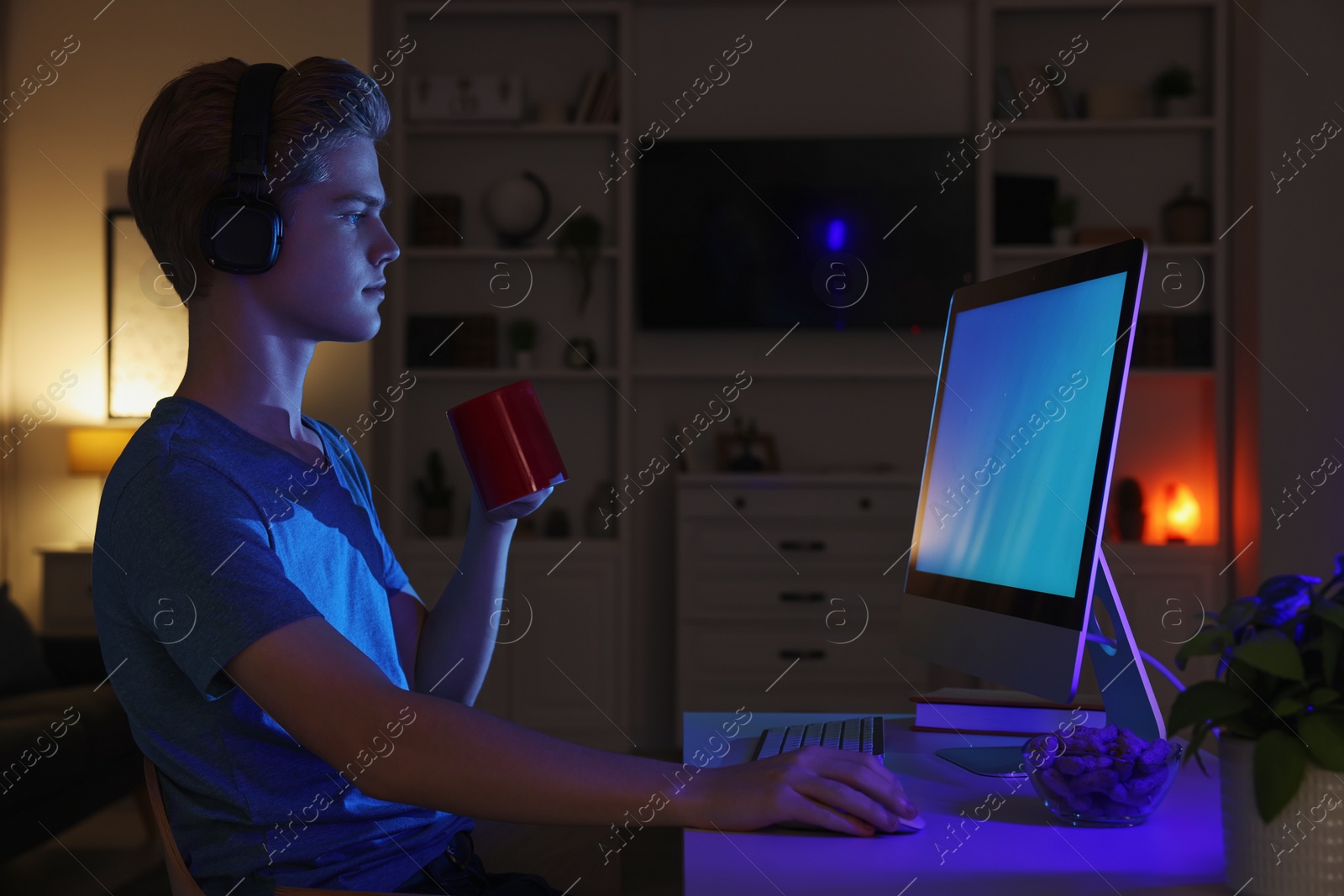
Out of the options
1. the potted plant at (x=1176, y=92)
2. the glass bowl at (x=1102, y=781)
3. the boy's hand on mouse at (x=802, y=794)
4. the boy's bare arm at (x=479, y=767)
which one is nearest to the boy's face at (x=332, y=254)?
the boy's bare arm at (x=479, y=767)

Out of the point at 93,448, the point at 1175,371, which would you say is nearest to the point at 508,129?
the point at 93,448

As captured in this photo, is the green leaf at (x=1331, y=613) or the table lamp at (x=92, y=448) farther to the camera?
the table lamp at (x=92, y=448)

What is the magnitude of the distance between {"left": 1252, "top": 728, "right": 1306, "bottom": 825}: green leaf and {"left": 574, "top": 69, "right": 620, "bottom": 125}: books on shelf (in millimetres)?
3559

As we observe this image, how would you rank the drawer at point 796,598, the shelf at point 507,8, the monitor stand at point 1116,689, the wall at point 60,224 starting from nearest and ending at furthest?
1. the monitor stand at point 1116,689
2. the drawer at point 796,598
3. the wall at point 60,224
4. the shelf at point 507,8

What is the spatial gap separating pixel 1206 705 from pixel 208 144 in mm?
953

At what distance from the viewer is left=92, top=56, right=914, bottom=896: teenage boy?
0.73m

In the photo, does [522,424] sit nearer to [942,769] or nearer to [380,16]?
[942,769]

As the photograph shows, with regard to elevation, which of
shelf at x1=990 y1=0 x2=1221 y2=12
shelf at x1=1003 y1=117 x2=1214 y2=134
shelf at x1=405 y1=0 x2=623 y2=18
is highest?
shelf at x1=405 y1=0 x2=623 y2=18

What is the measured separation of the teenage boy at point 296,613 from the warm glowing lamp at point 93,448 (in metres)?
2.80

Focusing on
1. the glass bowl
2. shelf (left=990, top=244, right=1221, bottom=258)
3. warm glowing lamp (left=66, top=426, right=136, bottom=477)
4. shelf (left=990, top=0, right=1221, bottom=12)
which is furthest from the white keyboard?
shelf (left=990, top=0, right=1221, bottom=12)

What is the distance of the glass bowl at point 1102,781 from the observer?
784 mm

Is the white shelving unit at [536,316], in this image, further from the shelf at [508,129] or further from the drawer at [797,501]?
the drawer at [797,501]

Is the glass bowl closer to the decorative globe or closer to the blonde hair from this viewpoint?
the blonde hair

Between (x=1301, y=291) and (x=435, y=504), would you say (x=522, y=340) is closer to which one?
(x=435, y=504)
